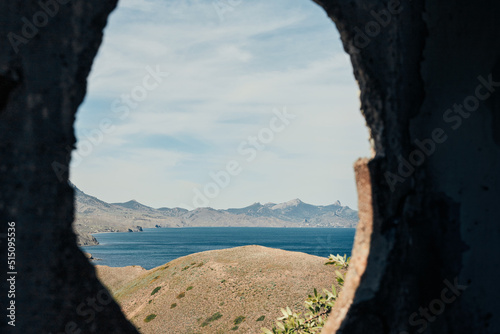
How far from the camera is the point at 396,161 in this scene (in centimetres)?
458

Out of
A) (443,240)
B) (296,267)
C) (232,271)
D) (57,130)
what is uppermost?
(57,130)

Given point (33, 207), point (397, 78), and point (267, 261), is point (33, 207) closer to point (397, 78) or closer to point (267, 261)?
point (397, 78)

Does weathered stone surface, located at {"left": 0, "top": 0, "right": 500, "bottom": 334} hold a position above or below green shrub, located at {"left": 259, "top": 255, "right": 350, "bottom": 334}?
above

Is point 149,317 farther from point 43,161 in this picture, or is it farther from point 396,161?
point 43,161

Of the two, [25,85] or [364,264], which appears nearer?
[25,85]

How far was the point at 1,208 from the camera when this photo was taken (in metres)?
2.87

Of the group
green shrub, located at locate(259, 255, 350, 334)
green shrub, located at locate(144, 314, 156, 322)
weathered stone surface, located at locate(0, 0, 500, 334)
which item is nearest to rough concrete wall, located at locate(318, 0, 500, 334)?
weathered stone surface, located at locate(0, 0, 500, 334)

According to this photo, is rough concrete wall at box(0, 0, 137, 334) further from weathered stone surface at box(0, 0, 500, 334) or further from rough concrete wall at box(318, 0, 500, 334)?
rough concrete wall at box(318, 0, 500, 334)

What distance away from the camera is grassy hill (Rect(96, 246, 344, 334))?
29.8 meters

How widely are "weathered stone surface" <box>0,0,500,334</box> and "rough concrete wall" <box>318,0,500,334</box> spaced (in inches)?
0.5

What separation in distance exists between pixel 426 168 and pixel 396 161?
1.60 ft

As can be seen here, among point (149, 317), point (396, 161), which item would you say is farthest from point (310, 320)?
point (149, 317)

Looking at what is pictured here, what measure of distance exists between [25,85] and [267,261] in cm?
3548

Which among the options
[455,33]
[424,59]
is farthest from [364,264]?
[455,33]
